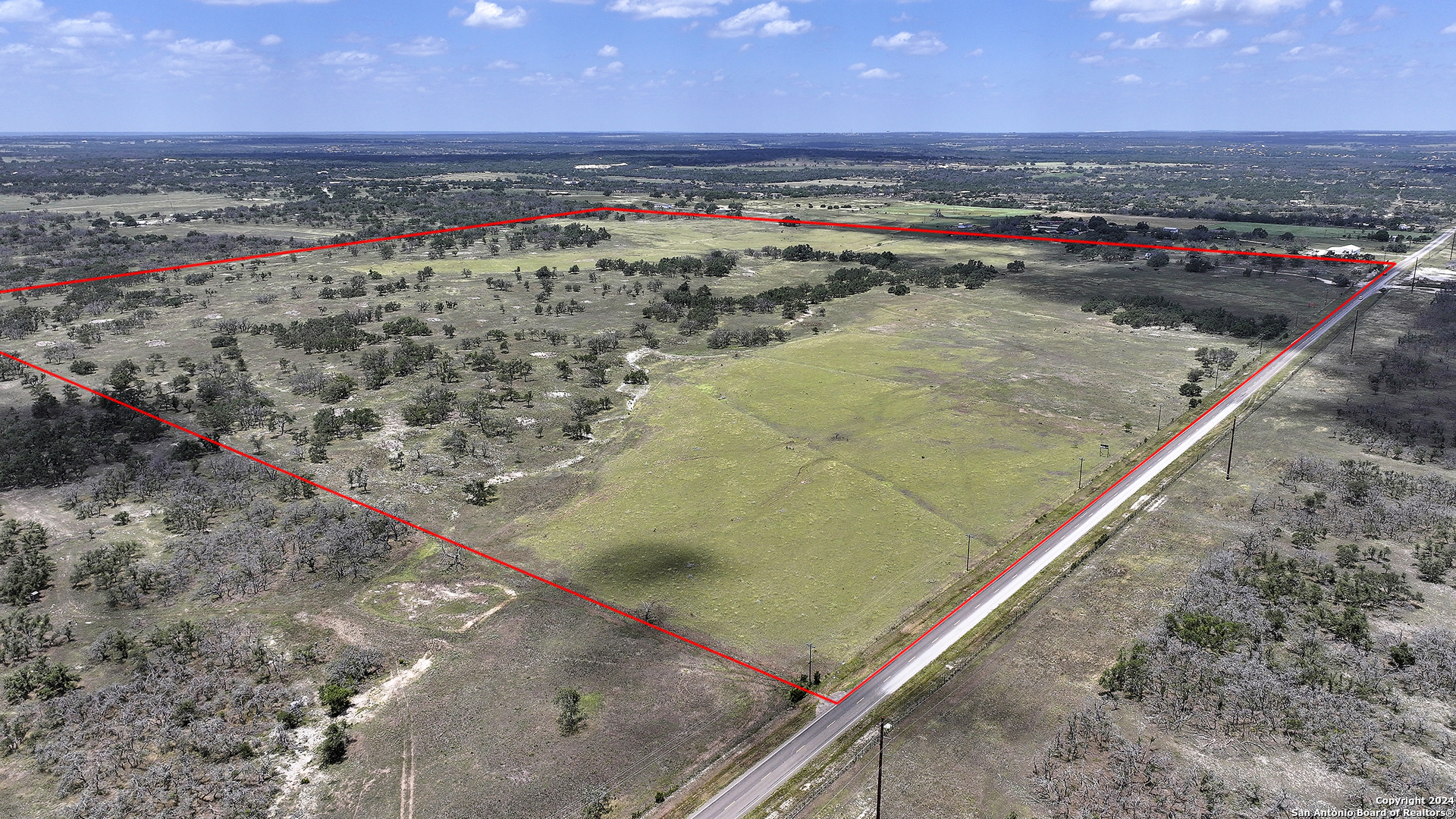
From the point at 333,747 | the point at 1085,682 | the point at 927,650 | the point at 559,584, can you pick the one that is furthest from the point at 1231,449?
the point at 333,747

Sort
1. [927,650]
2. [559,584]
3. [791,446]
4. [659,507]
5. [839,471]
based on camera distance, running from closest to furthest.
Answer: [927,650] < [559,584] < [659,507] < [839,471] < [791,446]

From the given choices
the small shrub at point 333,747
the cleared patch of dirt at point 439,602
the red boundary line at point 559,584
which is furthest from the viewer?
the cleared patch of dirt at point 439,602

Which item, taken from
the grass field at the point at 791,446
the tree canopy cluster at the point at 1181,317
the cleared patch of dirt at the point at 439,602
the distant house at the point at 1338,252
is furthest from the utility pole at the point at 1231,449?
the distant house at the point at 1338,252

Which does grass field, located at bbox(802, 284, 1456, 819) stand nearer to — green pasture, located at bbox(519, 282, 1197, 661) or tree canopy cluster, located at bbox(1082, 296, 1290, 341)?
green pasture, located at bbox(519, 282, 1197, 661)

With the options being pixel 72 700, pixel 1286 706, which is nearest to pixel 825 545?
pixel 1286 706

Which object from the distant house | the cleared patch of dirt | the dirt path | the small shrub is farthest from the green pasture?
the distant house

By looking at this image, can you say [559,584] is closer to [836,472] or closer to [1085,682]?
[836,472]

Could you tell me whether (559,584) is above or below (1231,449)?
below

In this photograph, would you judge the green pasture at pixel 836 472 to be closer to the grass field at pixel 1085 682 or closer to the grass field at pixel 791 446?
the grass field at pixel 791 446
